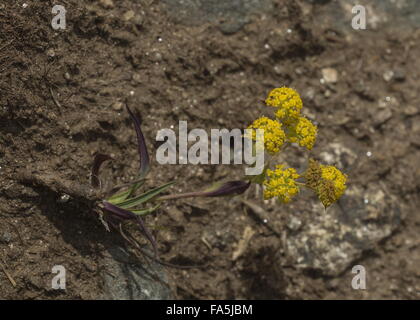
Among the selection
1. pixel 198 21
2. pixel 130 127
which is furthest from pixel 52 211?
pixel 198 21

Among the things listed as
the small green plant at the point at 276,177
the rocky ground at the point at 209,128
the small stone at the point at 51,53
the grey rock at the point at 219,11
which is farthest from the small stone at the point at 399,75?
the small stone at the point at 51,53

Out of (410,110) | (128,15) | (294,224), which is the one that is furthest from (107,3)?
(410,110)

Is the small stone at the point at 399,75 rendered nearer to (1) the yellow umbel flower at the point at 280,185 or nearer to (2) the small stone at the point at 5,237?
(1) the yellow umbel flower at the point at 280,185

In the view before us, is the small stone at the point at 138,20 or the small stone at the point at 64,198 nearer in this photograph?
the small stone at the point at 64,198

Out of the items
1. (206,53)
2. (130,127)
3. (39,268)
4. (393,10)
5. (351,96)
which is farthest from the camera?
(393,10)

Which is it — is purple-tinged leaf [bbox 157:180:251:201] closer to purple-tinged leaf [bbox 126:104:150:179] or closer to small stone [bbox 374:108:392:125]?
purple-tinged leaf [bbox 126:104:150:179]
